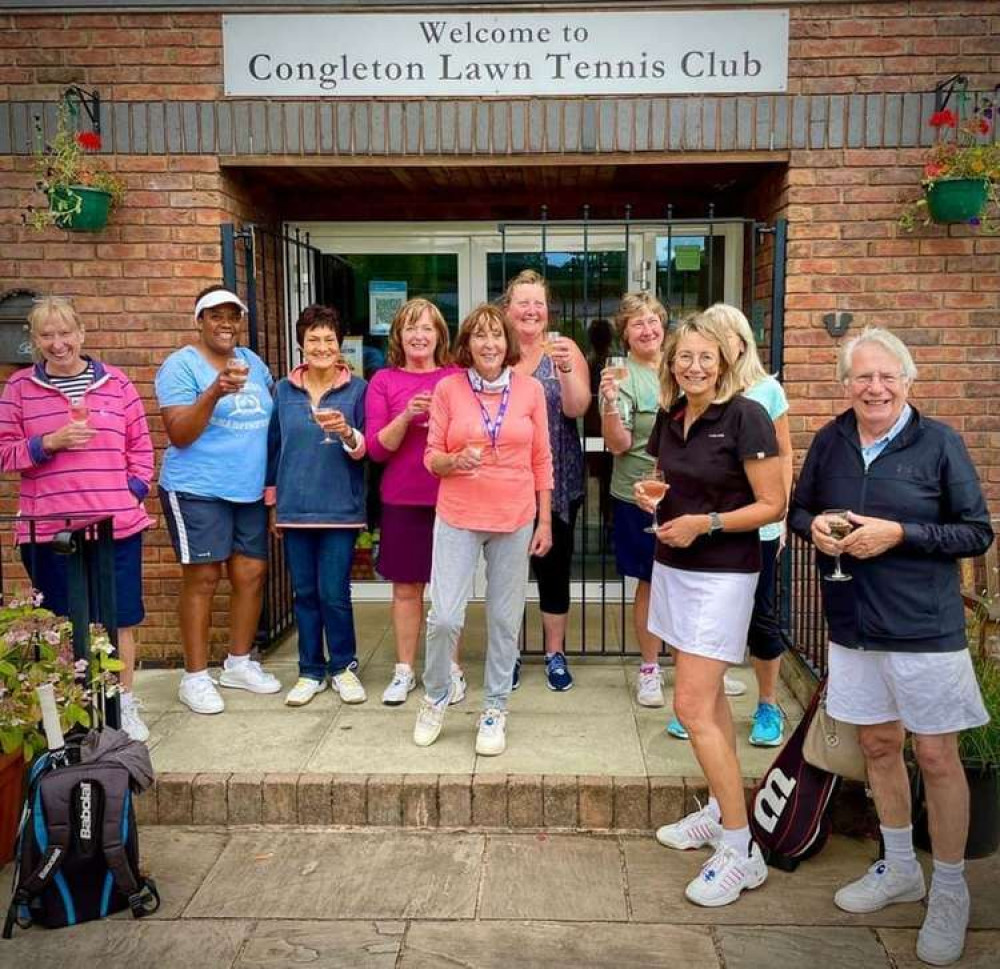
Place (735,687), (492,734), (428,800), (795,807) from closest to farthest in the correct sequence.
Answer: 1. (795,807)
2. (428,800)
3. (492,734)
4. (735,687)

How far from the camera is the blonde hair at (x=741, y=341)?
3.15 meters

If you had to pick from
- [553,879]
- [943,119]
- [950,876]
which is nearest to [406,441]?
[553,879]

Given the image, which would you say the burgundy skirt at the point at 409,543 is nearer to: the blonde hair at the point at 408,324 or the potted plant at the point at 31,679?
the blonde hair at the point at 408,324

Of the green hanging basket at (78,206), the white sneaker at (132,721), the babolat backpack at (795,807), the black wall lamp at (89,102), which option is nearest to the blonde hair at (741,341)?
the babolat backpack at (795,807)

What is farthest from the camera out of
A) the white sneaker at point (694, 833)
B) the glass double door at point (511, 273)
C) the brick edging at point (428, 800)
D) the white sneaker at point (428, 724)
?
the glass double door at point (511, 273)

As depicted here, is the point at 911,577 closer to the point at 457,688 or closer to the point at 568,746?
the point at 568,746

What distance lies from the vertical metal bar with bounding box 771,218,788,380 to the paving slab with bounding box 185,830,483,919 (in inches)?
102

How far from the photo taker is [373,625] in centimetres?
570

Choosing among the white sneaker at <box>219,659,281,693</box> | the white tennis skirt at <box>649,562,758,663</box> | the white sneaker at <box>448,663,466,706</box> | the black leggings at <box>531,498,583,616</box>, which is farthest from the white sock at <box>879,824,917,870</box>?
the white sneaker at <box>219,659,281,693</box>

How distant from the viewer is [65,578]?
384 centimetres

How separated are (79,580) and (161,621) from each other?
1821 mm

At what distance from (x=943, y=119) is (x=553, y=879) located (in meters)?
3.64

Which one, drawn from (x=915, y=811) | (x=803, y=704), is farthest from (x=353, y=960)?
(x=803, y=704)

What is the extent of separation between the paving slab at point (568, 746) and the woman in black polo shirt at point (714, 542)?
66 centimetres
